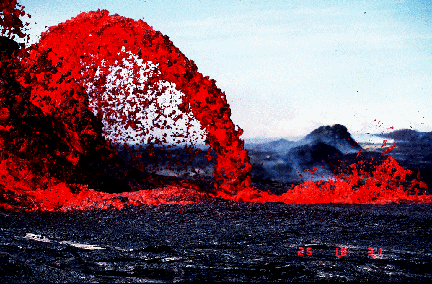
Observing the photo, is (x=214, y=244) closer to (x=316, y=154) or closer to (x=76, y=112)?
(x=76, y=112)

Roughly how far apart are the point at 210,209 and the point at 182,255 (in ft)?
7.12

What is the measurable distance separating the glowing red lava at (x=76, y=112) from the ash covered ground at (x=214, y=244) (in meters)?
1.59

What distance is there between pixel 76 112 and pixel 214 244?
5.60 metres

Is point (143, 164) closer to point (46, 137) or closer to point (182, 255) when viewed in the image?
point (46, 137)

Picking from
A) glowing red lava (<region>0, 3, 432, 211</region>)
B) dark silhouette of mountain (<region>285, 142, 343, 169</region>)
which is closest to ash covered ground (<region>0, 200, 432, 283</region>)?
glowing red lava (<region>0, 3, 432, 211</region>)

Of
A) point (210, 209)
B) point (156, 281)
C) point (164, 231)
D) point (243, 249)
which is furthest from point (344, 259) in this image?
point (210, 209)

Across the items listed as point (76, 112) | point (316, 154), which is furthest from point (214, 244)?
point (316, 154)

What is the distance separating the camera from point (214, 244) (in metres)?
3.70

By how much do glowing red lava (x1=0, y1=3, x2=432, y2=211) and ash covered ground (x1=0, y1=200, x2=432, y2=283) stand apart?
5.21 feet

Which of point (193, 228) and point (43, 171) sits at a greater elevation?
point (43, 171)

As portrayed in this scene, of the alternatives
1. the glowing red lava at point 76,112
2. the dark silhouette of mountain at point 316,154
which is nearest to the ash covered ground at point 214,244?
the glowing red lava at point 76,112

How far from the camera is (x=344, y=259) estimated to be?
3203mm

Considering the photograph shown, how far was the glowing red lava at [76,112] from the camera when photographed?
285 inches

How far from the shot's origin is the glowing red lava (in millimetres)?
7250
